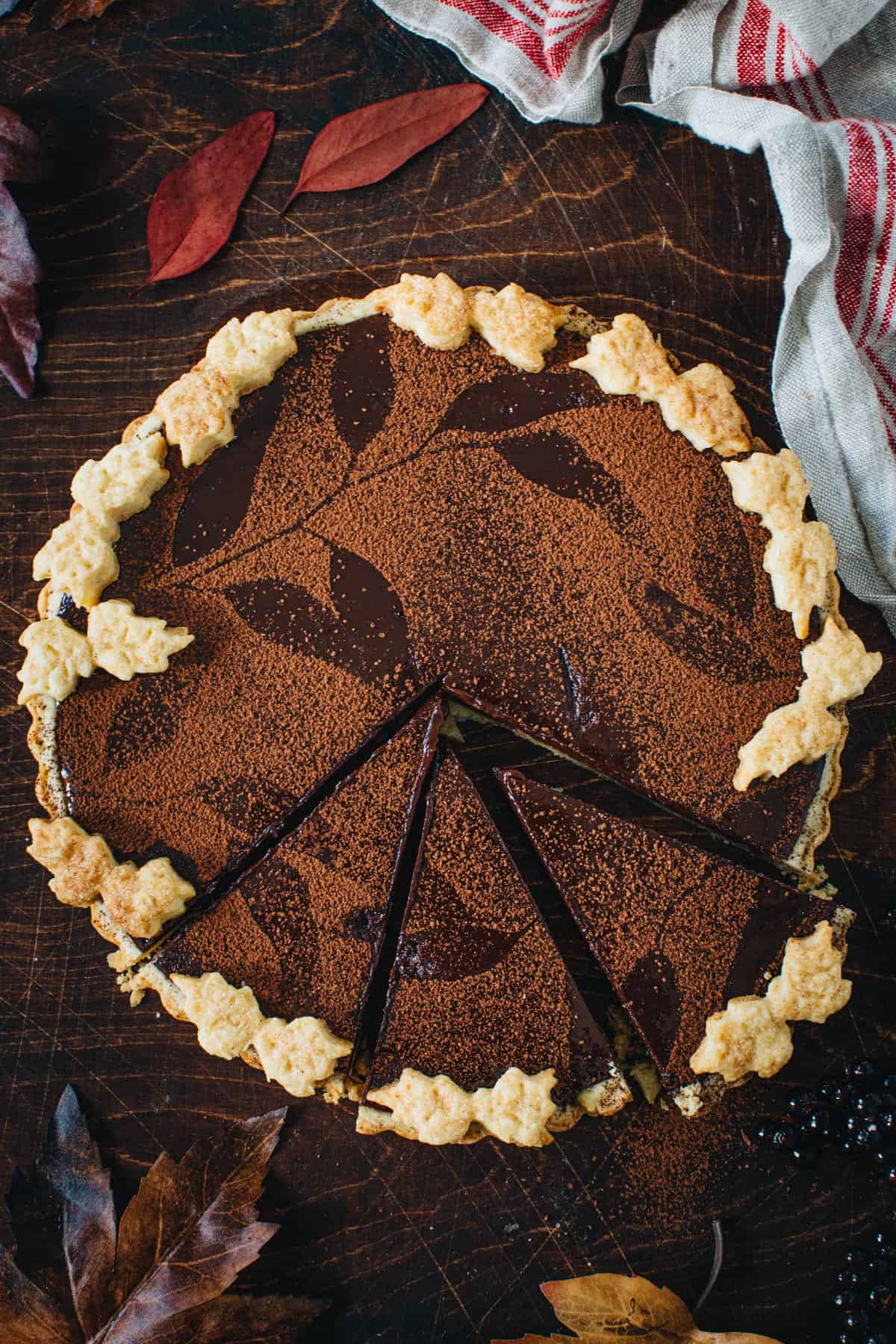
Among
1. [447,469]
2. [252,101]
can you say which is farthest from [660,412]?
[252,101]

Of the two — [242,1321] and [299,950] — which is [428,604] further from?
[242,1321]

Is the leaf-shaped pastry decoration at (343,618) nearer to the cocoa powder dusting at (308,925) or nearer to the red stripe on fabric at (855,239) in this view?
the cocoa powder dusting at (308,925)

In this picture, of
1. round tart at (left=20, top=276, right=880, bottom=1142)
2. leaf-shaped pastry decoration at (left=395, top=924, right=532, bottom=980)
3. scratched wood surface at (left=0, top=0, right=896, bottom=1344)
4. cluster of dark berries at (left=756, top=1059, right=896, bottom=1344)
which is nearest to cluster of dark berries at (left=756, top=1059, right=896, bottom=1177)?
cluster of dark berries at (left=756, top=1059, right=896, bottom=1344)

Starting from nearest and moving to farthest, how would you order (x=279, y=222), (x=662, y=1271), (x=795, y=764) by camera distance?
(x=795, y=764) → (x=662, y=1271) → (x=279, y=222)

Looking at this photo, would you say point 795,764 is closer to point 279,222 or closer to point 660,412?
point 660,412

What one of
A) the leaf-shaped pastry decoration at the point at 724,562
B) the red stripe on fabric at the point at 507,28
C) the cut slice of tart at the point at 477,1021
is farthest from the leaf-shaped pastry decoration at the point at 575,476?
the red stripe on fabric at the point at 507,28

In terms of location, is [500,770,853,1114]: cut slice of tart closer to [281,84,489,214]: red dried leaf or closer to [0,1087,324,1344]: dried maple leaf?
[0,1087,324,1344]: dried maple leaf

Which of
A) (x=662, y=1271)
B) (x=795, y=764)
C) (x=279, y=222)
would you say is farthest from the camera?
(x=279, y=222)
